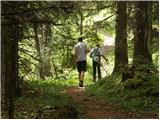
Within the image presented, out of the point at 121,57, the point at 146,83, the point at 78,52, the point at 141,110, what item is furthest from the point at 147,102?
the point at 78,52

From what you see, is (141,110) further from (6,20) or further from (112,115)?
(6,20)

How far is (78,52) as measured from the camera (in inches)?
642

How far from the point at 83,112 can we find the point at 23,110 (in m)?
1.29

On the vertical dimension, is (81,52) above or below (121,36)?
below

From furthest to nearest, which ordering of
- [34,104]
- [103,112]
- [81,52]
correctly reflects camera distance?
[81,52] < [34,104] < [103,112]

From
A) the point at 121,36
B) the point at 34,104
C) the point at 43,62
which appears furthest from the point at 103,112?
the point at 121,36

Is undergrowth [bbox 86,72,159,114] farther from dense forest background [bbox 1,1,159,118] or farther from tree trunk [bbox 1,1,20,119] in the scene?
tree trunk [bbox 1,1,20,119]

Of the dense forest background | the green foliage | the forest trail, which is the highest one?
the dense forest background

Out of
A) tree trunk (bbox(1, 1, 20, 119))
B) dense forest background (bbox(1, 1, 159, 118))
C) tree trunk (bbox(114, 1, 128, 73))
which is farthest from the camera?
tree trunk (bbox(114, 1, 128, 73))

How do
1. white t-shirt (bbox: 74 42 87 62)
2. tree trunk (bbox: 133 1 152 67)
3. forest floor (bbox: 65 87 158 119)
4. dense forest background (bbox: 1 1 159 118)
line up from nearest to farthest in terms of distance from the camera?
dense forest background (bbox: 1 1 159 118) → forest floor (bbox: 65 87 158 119) → tree trunk (bbox: 133 1 152 67) → white t-shirt (bbox: 74 42 87 62)

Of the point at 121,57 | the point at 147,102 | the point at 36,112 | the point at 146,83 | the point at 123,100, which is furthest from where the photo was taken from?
the point at 121,57

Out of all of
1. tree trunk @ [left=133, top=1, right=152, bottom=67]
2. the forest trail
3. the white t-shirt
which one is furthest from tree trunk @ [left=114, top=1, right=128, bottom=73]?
the forest trail

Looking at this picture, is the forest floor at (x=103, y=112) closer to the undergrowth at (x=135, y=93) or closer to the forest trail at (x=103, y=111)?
the forest trail at (x=103, y=111)

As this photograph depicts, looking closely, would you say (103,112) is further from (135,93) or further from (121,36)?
(121,36)
